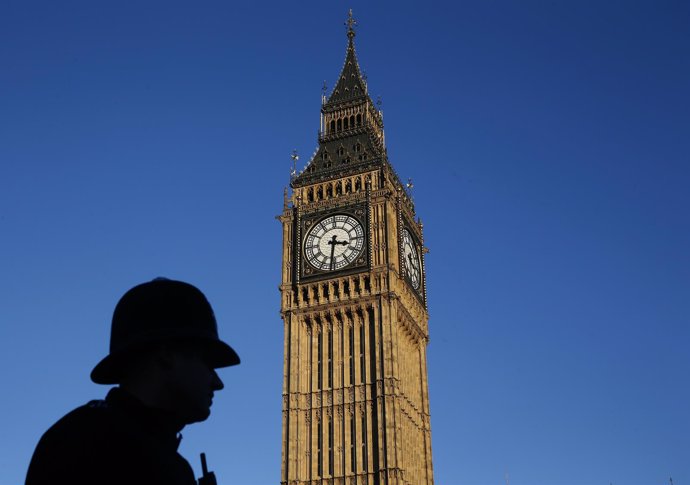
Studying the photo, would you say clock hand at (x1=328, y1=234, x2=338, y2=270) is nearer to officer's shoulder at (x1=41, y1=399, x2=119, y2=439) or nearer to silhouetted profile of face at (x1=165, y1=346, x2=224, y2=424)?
silhouetted profile of face at (x1=165, y1=346, x2=224, y2=424)

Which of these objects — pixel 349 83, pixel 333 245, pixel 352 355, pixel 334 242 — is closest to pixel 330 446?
pixel 352 355

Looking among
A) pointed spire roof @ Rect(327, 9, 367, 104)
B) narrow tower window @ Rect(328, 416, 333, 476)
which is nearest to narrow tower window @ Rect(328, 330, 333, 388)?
narrow tower window @ Rect(328, 416, 333, 476)

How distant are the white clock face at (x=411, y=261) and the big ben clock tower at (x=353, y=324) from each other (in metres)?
0.07

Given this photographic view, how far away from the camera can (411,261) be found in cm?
5078

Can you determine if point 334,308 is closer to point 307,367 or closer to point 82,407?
point 307,367

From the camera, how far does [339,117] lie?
5475cm

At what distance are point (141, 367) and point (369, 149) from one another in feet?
160

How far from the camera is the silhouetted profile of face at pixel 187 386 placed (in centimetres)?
294

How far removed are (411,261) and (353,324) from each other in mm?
6414

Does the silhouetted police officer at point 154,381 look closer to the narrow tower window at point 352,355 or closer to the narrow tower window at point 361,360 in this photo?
the narrow tower window at point 361,360

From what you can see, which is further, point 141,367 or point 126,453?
point 141,367

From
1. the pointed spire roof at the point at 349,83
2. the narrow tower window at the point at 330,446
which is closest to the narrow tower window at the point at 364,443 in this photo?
the narrow tower window at the point at 330,446

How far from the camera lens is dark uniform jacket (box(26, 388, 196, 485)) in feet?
8.36

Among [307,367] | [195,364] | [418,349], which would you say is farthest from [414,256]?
[195,364]
